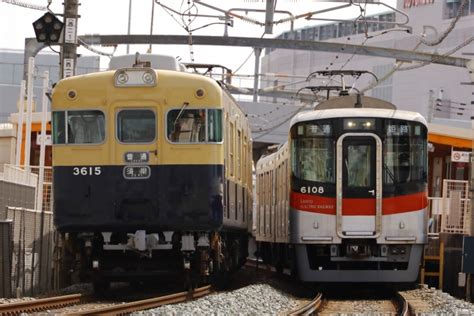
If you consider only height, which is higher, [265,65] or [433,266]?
[265,65]

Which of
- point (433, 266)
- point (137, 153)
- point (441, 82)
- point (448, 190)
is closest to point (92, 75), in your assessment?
point (137, 153)

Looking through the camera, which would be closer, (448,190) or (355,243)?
(355,243)

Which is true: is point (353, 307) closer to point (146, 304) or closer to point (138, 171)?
point (138, 171)

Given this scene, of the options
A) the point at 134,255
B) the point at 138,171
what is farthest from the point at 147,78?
the point at 134,255

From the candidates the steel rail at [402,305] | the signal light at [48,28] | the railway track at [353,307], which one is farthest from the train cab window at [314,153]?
the signal light at [48,28]

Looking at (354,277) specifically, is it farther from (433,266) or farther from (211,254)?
(433,266)

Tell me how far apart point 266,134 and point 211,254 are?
35.2 metres

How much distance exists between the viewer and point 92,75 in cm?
1580

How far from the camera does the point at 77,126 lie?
15672 mm

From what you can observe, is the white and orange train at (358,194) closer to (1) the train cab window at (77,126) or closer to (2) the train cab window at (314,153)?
(2) the train cab window at (314,153)

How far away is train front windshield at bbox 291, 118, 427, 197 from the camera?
1761cm

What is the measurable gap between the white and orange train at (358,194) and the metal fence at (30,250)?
4009 mm

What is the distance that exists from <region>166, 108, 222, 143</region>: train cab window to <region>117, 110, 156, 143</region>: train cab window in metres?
0.25

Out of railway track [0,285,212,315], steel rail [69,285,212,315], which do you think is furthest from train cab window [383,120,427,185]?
railway track [0,285,212,315]
